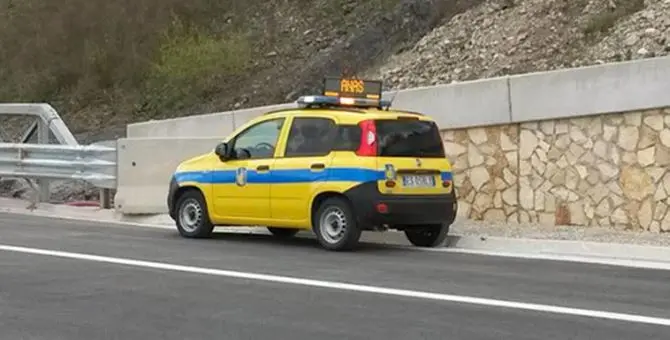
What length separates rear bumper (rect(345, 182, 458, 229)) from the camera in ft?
A: 39.7

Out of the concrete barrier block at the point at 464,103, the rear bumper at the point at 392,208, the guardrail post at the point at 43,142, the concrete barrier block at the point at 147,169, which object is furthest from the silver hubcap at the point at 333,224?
the guardrail post at the point at 43,142

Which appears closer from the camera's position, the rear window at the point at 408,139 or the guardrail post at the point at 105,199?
the rear window at the point at 408,139

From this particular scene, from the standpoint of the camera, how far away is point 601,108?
13914 mm

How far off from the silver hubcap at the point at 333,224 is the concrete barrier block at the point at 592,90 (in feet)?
11.7

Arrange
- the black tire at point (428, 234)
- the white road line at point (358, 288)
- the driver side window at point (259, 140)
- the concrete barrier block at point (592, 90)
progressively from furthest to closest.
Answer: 1. the concrete barrier block at point (592, 90)
2. the driver side window at point (259, 140)
3. the black tire at point (428, 234)
4. the white road line at point (358, 288)

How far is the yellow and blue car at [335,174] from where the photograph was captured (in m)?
12.2

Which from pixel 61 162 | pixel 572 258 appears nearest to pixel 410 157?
pixel 572 258

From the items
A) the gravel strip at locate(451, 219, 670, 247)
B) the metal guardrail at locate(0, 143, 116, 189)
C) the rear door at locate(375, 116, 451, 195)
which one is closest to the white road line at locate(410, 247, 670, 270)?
the gravel strip at locate(451, 219, 670, 247)

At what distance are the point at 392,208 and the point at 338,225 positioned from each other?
693mm

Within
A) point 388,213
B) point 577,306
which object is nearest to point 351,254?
point 388,213

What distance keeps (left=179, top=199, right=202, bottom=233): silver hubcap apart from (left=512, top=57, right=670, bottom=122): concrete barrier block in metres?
4.50

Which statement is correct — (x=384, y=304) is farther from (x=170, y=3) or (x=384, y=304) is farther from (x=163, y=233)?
(x=170, y=3)

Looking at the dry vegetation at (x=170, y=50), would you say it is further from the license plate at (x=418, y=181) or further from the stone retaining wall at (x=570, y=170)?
the license plate at (x=418, y=181)

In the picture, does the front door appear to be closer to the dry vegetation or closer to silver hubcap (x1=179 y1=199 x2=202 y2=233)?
silver hubcap (x1=179 y1=199 x2=202 y2=233)
